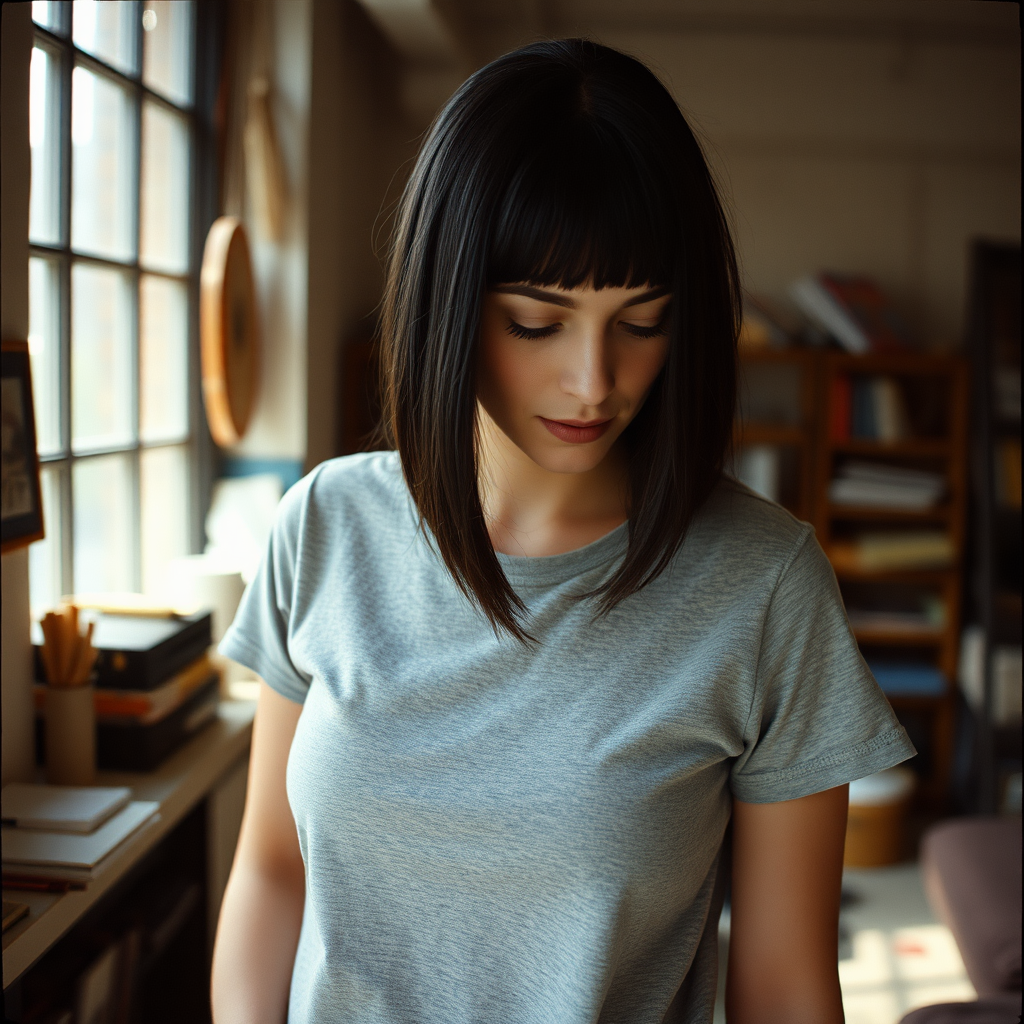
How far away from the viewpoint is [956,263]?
3.84 meters

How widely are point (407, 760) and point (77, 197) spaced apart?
1.66 m

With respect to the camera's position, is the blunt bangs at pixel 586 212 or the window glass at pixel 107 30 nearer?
the blunt bangs at pixel 586 212

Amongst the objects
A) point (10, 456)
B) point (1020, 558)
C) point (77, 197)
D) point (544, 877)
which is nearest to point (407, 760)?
point (544, 877)

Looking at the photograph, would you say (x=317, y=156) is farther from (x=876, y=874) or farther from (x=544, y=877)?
(x=876, y=874)

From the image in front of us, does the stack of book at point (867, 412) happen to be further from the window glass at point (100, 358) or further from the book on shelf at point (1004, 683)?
the window glass at point (100, 358)

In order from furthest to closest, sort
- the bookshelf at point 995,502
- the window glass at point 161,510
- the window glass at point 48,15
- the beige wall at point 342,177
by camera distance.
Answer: the bookshelf at point 995,502 → the beige wall at point 342,177 → the window glass at point 161,510 → the window glass at point 48,15

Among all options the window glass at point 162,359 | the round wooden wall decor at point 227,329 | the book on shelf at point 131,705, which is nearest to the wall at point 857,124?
the round wooden wall decor at point 227,329

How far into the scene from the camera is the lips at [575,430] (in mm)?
859

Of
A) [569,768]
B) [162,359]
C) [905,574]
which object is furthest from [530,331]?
[905,574]

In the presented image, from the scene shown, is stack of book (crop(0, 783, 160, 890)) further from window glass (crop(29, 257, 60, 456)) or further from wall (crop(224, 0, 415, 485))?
wall (crop(224, 0, 415, 485))

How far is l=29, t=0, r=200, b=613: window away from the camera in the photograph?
1.90m

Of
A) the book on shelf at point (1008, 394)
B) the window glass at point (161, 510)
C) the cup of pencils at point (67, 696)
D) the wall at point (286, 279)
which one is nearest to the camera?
the cup of pencils at point (67, 696)

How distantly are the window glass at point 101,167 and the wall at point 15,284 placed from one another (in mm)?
500

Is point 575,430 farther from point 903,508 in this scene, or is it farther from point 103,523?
point 903,508
